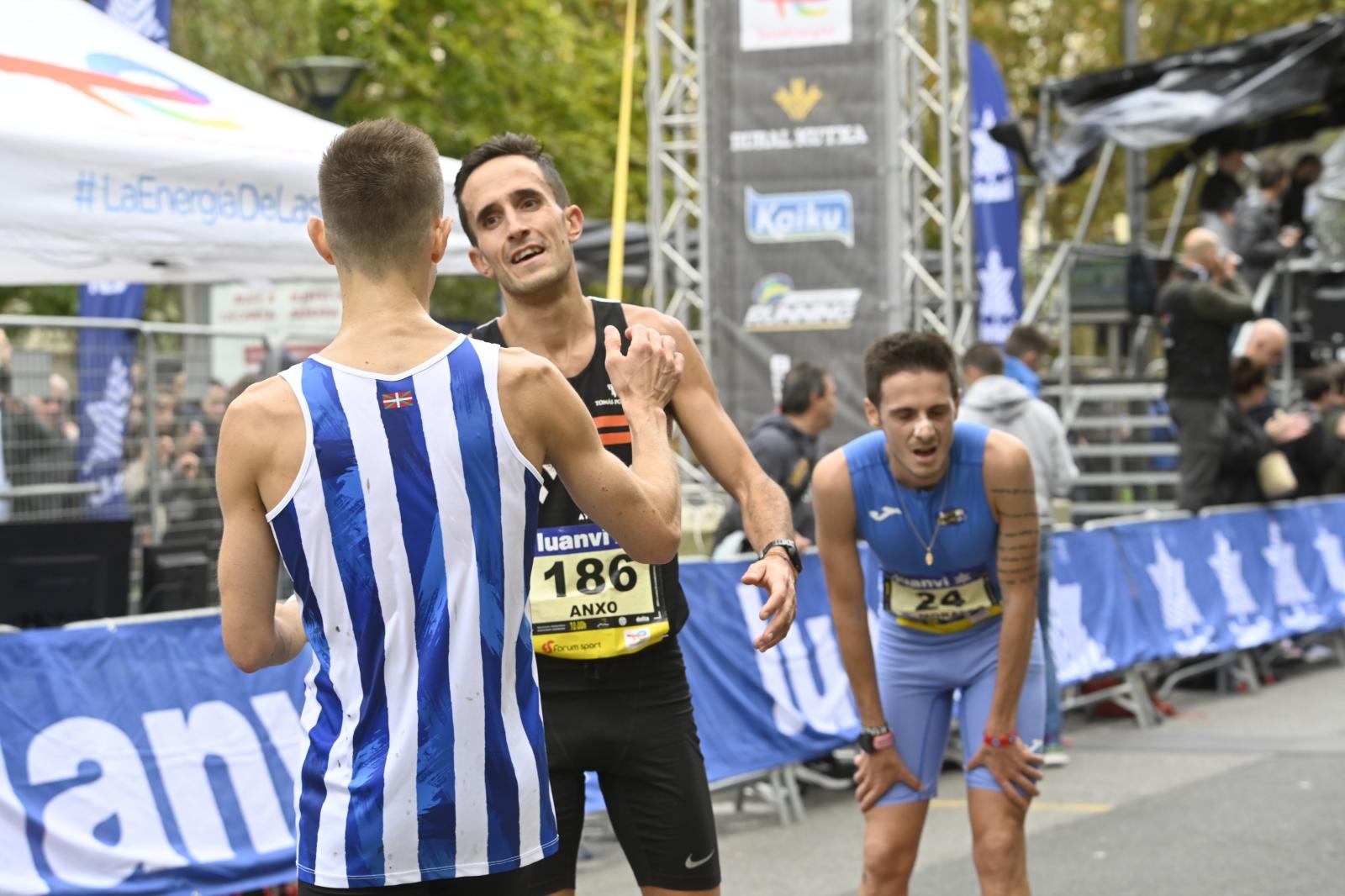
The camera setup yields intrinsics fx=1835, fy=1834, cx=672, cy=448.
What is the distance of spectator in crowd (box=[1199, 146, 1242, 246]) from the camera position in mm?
15914

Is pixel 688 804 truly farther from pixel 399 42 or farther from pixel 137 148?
pixel 399 42

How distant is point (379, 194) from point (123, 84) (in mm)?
4821

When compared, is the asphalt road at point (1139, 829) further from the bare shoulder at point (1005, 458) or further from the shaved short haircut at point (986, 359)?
the bare shoulder at point (1005, 458)

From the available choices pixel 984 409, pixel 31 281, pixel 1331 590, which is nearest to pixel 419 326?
pixel 31 281

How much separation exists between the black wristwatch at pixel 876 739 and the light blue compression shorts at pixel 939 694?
0.09 meters

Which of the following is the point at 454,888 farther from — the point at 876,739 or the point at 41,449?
the point at 41,449

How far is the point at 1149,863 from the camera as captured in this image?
714 centimetres

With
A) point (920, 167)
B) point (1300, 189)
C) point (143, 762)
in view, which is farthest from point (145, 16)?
point (1300, 189)

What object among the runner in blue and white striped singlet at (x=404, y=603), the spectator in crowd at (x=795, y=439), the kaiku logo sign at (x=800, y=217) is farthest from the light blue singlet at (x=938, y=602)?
the kaiku logo sign at (x=800, y=217)

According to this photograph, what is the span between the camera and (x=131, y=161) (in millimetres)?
6855

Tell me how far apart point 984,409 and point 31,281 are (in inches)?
185

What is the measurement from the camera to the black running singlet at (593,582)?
4066 millimetres

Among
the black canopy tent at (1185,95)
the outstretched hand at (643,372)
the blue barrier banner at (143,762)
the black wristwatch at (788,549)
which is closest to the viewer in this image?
the outstretched hand at (643,372)

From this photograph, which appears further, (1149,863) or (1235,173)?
(1235,173)
